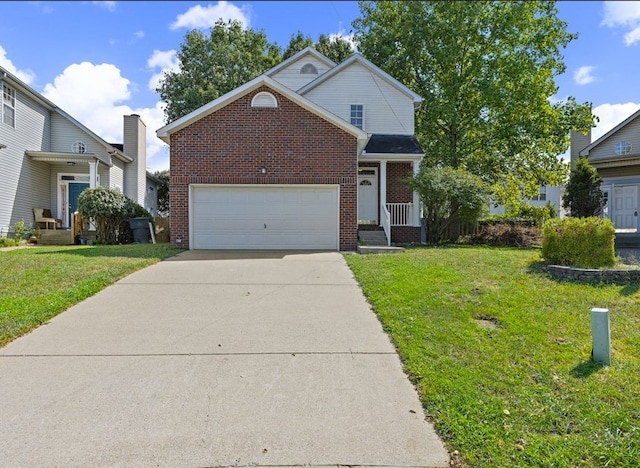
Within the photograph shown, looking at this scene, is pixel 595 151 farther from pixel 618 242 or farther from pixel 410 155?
pixel 410 155

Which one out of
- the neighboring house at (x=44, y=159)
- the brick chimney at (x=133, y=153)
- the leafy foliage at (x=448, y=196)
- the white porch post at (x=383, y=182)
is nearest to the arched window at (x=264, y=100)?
the white porch post at (x=383, y=182)

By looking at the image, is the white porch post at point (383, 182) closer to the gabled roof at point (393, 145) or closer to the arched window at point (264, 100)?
the gabled roof at point (393, 145)


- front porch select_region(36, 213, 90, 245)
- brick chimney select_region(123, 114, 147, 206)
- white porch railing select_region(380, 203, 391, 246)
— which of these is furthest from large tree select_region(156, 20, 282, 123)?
white porch railing select_region(380, 203, 391, 246)

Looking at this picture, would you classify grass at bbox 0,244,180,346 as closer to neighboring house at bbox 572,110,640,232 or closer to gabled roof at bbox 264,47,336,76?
gabled roof at bbox 264,47,336,76

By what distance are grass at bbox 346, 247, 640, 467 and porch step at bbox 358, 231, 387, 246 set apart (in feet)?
21.1

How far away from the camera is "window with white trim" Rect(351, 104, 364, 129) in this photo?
17969 millimetres

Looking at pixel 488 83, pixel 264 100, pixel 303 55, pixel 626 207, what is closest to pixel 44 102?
pixel 303 55

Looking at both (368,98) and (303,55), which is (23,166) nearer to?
(303,55)

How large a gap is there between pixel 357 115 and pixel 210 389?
51.1 feet

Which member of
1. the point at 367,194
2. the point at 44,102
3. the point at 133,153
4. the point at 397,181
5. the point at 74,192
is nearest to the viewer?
the point at 397,181

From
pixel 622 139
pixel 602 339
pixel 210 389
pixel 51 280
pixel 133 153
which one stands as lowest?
pixel 210 389

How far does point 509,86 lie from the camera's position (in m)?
20.9

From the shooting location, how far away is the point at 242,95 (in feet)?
42.8

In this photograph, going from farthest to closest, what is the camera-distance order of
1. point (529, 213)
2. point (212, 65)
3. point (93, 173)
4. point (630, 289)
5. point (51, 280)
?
point (212, 65), point (529, 213), point (93, 173), point (51, 280), point (630, 289)
